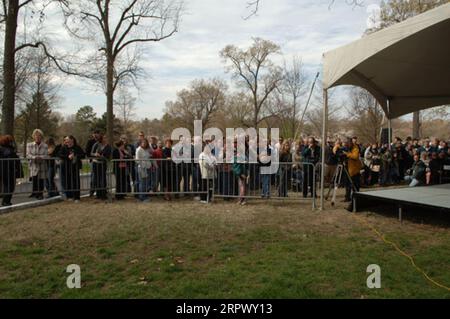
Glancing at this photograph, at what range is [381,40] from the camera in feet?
27.0

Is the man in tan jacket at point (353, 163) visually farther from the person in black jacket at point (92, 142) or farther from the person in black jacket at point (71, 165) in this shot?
the person in black jacket at point (71, 165)

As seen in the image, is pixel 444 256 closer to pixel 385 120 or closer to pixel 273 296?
pixel 273 296

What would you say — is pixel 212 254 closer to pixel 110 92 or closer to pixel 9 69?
pixel 9 69

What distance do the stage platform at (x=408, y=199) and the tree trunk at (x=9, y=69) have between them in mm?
11362

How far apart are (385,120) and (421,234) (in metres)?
10.7

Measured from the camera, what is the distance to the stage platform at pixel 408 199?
764 centimetres

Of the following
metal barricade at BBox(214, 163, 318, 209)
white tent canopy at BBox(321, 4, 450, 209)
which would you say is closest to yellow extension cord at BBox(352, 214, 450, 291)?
white tent canopy at BBox(321, 4, 450, 209)

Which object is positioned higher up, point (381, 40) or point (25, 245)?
point (381, 40)

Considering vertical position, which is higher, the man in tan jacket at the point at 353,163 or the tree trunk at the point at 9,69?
the tree trunk at the point at 9,69

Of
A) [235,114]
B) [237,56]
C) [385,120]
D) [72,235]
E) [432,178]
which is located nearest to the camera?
[72,235]

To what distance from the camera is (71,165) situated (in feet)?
34.2

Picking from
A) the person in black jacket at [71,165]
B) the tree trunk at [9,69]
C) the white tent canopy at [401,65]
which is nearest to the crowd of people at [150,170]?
the person in black jacket at [71,165]

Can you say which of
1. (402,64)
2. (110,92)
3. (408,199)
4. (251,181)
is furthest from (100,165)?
(110,92)

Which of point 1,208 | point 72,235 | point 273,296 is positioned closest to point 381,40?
point 273,296
